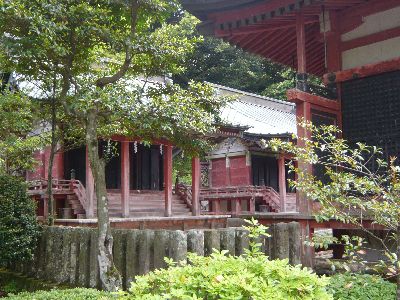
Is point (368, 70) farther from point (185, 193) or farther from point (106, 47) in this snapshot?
point (185, 193)

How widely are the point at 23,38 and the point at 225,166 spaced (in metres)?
20.3

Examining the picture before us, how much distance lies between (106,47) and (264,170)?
1951 centimetres

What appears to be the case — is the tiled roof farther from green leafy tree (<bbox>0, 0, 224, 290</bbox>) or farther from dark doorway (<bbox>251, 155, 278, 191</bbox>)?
green leafy tree (<bbox>0, 0, 224, 290</bbox>)

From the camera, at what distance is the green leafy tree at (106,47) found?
677cm

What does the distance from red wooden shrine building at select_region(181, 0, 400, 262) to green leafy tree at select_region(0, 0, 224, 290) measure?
5.58 feet

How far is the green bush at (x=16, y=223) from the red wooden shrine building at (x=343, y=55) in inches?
194

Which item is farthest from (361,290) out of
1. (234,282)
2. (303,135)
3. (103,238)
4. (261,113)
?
(261,113)

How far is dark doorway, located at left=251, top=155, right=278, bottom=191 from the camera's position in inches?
1020

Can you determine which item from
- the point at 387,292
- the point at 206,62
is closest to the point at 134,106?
the point at 387,292

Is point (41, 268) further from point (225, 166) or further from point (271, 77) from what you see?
point (271, 77)

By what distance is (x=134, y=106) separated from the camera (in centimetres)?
746

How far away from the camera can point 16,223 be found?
29.0ft

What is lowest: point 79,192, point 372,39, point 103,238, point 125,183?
point 103,238

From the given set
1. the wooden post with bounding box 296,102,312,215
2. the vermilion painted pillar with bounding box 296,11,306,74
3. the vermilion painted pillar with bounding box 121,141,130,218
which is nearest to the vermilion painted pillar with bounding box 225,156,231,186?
the vermilion painted pillar with bounding box 121,141,130,218
